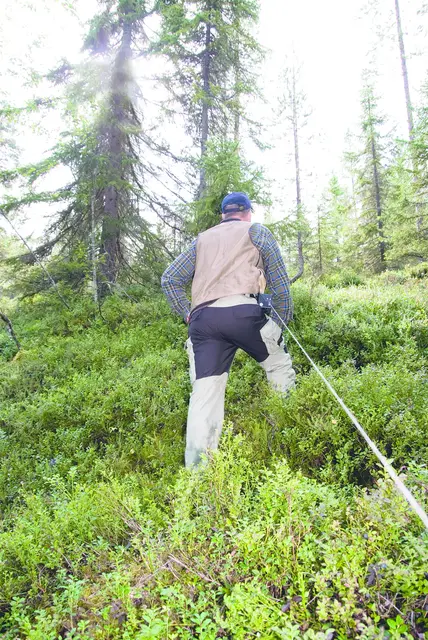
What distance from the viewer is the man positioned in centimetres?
343

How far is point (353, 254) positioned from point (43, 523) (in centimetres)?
1942

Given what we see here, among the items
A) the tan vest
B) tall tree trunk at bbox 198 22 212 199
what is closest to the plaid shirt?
the tan vest

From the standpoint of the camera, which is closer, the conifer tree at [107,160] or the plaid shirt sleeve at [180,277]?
the plaid shirt sleeve at [180,277]

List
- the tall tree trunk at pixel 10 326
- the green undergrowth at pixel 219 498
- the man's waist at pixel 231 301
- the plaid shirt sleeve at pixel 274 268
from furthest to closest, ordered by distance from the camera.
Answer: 1. the tall tree trunk at pixel 10 326
2. the plaid shirt sleeve at pixel 274 268
3. the man's waist at pixel 231 301
4. the green undergrowth at pixel 219 498

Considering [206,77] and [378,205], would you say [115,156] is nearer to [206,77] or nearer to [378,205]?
[206,77]

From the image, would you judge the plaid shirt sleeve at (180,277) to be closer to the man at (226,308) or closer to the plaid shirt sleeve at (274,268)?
the man at (226,308)

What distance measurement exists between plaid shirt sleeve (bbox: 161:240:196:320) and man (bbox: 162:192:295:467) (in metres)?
0.01

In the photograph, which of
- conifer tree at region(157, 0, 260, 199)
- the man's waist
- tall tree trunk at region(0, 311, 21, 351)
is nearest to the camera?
the man's waist

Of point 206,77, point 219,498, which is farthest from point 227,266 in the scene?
point 206,77

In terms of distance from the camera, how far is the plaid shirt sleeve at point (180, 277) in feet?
13.2

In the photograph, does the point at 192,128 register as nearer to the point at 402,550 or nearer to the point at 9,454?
the point at 9,454

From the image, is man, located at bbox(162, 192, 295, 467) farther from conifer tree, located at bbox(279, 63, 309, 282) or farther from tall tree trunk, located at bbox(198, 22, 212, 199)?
conifer tree, located at bbox(279, 63, 309, 282)

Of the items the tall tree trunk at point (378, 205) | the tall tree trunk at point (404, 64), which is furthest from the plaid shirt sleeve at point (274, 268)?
the tall tree trunk at point (404, 64)

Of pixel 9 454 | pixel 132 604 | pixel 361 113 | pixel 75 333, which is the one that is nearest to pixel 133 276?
pixel 75 333
